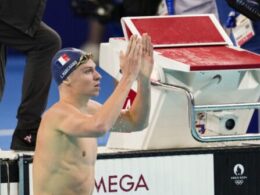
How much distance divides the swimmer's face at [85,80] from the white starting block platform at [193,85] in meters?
0.86

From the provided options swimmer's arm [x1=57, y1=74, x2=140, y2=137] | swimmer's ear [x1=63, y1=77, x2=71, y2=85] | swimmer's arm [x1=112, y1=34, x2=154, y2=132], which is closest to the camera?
swimmer's arm [x1=57, y1=74, x2=140, y2=137]

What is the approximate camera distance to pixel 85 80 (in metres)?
5.56

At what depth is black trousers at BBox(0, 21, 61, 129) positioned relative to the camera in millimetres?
6570

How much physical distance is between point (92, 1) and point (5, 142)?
3.81 meters

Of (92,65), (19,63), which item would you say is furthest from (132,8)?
(92,65)

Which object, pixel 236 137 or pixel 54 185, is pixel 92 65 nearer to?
pixel 54 185

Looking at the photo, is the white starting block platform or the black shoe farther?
the black shoe

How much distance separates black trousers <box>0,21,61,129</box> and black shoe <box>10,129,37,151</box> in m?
0.03

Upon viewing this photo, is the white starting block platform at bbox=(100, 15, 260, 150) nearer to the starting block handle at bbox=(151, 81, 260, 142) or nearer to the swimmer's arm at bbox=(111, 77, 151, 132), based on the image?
the starting block handle at bbox=(151, 81, 260, 142)

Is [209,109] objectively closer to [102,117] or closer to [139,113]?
[139,113]

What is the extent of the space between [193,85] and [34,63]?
93 cm

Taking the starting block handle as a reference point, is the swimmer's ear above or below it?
above

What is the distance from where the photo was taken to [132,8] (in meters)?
10.8

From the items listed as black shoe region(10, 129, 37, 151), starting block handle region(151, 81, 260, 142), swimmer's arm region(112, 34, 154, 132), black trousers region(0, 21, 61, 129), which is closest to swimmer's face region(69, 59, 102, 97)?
swimmer's arm region(112, 34, 154, 132)
